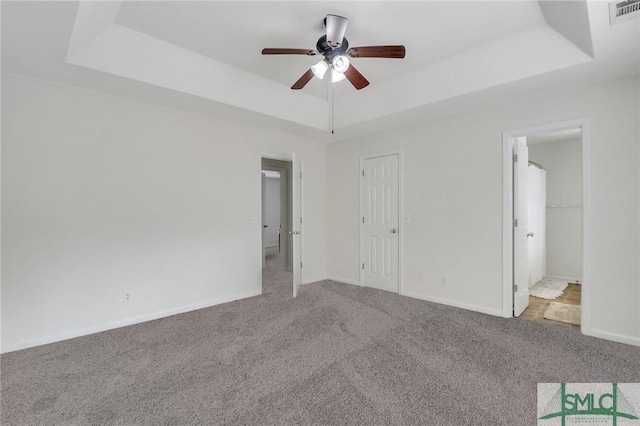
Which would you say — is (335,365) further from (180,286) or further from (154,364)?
(180,286)

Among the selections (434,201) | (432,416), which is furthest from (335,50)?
(432,416)

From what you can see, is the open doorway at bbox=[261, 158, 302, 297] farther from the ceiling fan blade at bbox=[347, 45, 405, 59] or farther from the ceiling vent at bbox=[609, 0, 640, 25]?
the ceiling vent at bbox=[609, 0, 640, 25]

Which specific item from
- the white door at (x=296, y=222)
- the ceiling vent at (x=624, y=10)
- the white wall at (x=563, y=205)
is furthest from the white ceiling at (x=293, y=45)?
the white wall at (x=563, y=205)

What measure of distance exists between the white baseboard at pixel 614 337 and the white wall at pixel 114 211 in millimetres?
3832

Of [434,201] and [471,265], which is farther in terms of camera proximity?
[434,201]

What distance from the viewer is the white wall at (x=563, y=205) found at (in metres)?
5.09

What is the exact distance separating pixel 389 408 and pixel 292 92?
3.67 metres

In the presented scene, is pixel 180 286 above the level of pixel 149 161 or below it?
below

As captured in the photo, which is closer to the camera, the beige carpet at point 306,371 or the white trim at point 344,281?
the beige carpet at point 306,371

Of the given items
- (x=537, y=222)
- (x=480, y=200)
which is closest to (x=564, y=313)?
(x=480, y=200)

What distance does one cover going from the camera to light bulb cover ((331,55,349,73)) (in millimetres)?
2494

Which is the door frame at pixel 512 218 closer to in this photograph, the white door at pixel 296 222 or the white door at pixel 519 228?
the white door at pixel 519 228

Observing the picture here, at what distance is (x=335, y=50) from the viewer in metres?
2.56

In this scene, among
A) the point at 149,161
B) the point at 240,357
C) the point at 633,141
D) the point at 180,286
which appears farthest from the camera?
the point at 180,286
